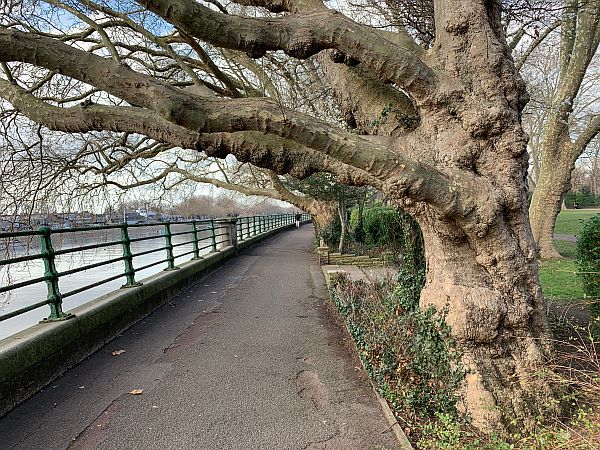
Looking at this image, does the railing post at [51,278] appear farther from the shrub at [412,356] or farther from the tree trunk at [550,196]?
the tree trunk at [550,196]

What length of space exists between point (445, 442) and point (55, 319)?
4283 millimetres

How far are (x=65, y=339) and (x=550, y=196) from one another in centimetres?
1257

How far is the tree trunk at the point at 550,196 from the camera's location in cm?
1177

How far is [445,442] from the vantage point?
10.9 feet

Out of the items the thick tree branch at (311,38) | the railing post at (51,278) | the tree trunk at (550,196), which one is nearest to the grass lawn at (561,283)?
the tree trunk at (550,196)

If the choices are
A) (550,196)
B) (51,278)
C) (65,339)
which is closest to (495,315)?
(65,339)

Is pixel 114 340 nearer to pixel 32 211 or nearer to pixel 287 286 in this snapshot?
pixel 32 211

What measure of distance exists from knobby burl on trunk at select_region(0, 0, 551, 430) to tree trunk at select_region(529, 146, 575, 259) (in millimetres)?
8760

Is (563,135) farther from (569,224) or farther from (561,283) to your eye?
(569,224)

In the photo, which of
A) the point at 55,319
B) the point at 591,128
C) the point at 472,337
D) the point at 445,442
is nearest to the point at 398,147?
the point at 472,337

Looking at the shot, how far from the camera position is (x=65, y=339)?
460 cm

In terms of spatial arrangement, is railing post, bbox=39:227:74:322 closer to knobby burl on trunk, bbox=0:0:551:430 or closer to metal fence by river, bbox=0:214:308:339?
metal fence by river, bbox=0:214:308:339

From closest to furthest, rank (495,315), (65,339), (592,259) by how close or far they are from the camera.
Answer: (495,315), (65,339), (592,259)

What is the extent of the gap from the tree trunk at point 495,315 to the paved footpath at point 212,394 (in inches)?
41.3
